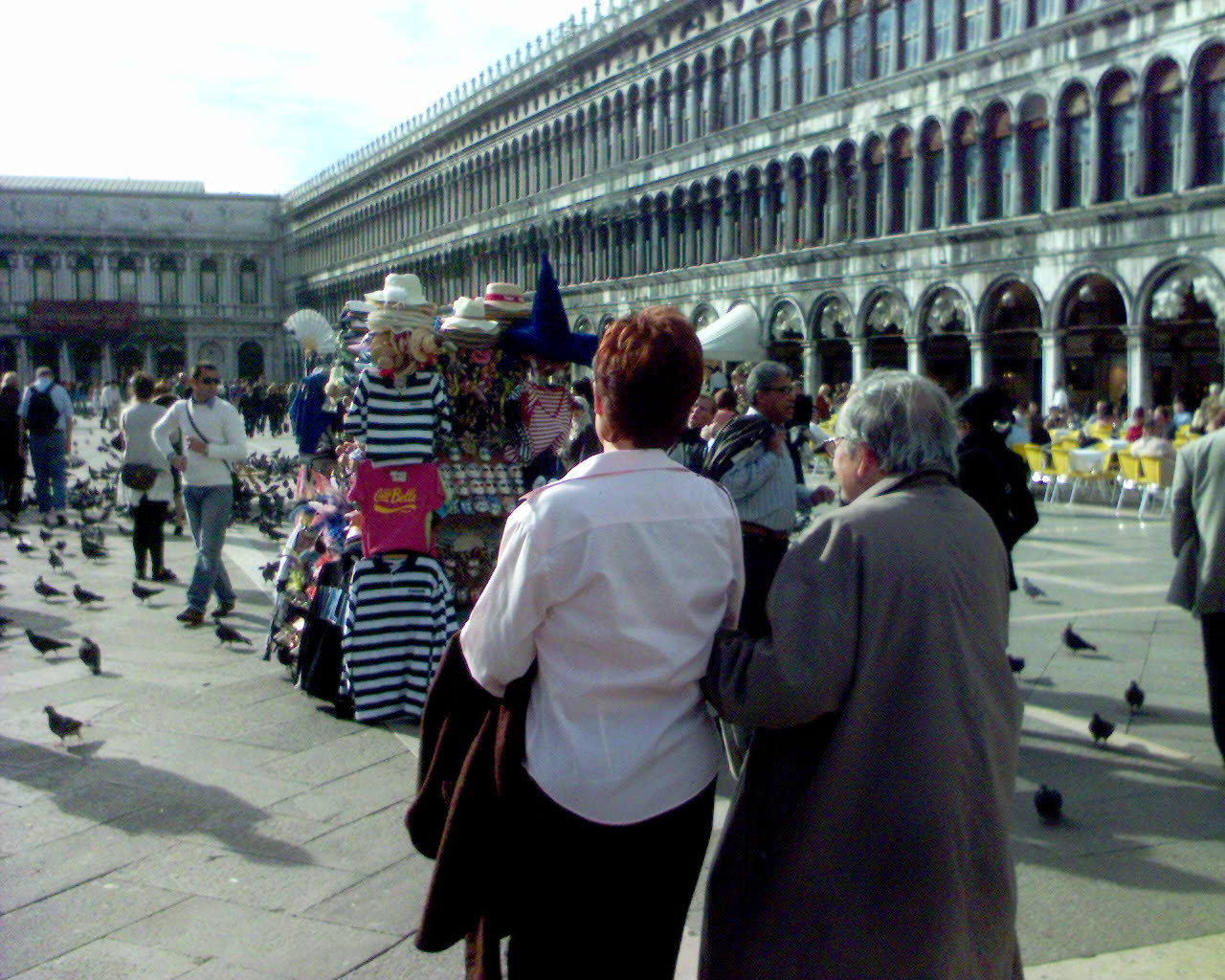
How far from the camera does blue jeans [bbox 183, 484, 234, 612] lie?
7.39 meters

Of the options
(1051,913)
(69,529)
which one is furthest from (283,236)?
(1051,913)

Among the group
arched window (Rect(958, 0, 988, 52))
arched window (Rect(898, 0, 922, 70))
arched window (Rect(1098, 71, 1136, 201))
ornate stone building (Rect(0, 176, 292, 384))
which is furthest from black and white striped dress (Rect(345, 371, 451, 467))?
ornate stone building (Rect(0, 176, 292, 384))

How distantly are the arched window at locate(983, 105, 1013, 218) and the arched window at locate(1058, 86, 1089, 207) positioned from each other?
1.29 m

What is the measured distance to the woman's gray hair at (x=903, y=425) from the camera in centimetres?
223

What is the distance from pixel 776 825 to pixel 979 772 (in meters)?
0.35

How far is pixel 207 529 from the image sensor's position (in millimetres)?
7379

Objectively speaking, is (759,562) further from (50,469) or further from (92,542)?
(50,469)

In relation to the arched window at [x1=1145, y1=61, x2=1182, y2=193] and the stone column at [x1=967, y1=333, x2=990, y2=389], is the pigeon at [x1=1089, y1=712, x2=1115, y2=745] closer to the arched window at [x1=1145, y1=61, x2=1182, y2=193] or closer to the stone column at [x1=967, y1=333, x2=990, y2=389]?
the arched window at [x1=1145, y1=61, x2=1182, y2=193]

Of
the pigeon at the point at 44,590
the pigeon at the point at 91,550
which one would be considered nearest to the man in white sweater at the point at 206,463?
the pigeon at the point at 44,590

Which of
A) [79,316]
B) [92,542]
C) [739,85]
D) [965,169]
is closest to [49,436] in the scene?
[92,542]

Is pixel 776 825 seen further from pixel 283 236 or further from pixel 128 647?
pixel 283 236

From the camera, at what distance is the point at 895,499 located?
2154 mm

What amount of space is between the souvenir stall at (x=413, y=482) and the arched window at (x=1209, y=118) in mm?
18536

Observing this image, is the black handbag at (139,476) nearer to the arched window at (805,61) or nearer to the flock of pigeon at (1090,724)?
the flock of pigeon at (1090,724)
